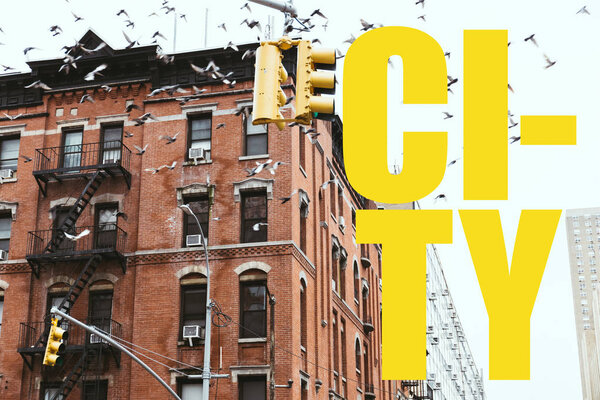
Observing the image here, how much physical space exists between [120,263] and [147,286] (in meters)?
1.53

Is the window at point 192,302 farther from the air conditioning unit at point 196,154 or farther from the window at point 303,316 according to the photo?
the air conditioning unit at point 196,154

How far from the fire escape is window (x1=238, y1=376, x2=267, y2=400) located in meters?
5.03

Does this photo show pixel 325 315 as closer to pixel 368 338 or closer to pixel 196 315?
pixel 196 315

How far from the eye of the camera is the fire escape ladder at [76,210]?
33.0 metres

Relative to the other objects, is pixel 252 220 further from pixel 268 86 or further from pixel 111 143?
pixel 268 86

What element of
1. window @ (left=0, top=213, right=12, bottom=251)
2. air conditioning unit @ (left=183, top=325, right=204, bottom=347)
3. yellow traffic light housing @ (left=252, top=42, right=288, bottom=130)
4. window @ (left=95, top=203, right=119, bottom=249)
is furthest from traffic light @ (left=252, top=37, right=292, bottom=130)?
window @ (left=0, top=213, right=12, bottom=251)

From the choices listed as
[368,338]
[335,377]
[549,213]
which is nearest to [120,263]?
[335,377]

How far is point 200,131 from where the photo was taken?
34.8 m

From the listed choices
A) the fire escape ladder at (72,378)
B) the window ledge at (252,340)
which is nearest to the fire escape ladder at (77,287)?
the fire escape ladder at (72,378)

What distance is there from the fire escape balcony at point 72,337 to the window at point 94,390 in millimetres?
1095

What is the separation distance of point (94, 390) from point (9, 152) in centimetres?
1174

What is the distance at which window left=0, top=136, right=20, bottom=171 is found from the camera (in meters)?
36.6

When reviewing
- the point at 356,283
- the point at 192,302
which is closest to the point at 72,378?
the point at 192,302

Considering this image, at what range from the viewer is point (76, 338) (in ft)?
107
